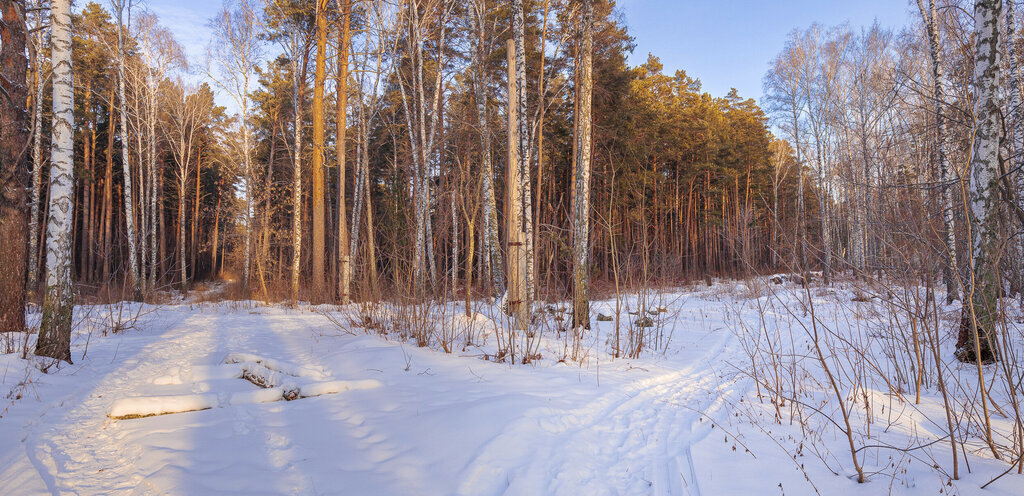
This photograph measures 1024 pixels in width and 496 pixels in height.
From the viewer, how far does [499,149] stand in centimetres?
1847

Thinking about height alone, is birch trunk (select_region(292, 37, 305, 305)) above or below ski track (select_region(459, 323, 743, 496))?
above

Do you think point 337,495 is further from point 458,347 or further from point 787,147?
point 787,147

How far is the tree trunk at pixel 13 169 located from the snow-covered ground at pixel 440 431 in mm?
1372

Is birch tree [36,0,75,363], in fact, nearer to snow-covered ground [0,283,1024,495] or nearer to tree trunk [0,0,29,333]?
snow-covered ground [0,283,1024,495]

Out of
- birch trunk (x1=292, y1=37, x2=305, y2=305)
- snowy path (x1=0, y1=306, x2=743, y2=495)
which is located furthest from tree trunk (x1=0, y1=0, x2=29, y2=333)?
birch trunk (x1=292, y1=37, x2=305, y2=305)

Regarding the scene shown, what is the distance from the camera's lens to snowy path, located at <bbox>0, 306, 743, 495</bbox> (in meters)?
2.45

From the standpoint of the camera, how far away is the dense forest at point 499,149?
15.5 ft

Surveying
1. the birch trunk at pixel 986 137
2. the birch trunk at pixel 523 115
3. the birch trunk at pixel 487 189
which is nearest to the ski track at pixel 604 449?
the birch trunk at pixel 523 115

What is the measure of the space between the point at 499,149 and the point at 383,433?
16.3 m

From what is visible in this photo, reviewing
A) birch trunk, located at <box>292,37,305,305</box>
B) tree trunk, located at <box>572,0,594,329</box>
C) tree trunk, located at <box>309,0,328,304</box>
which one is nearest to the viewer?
tree trunk, located at <box>572,0,594,329</box>

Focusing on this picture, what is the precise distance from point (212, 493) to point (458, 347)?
416 centimetres

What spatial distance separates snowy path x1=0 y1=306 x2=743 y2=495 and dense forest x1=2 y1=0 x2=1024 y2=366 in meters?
1.37

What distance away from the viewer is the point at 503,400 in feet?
12.0

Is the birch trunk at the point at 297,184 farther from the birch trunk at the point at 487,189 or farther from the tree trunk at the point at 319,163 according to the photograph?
the birch trunk at the point at 487,189
